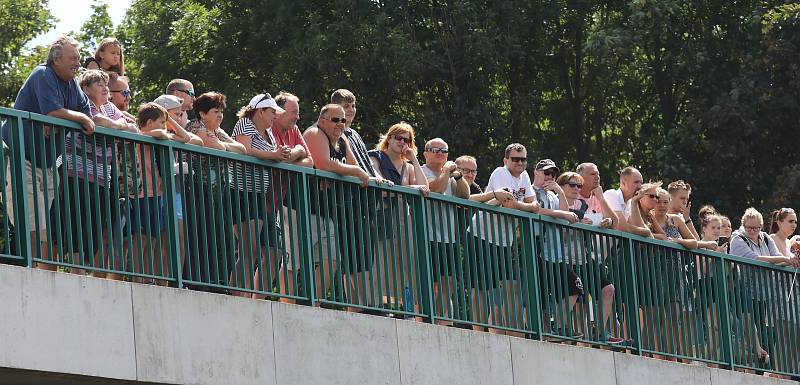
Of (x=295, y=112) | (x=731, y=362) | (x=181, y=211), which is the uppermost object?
(x=295, y=112)

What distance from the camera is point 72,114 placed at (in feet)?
27.5

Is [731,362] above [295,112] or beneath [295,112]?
beneath

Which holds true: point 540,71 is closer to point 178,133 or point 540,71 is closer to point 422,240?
point 422,240

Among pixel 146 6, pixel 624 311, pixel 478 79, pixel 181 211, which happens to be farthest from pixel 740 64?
pixel 181 211

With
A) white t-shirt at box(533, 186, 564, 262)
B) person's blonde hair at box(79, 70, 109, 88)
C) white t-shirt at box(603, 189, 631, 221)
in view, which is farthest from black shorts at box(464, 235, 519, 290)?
person's blonde hair at box(79, 70, 109, 88)

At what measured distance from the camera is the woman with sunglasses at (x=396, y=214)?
10.7 meters

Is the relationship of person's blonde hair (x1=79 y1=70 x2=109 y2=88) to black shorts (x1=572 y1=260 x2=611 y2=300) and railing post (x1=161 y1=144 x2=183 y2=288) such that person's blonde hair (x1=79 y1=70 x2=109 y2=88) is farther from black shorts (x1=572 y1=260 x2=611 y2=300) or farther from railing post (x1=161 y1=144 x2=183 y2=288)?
A: black shorts (x1=572 y1=260 x2=611 y2=300)

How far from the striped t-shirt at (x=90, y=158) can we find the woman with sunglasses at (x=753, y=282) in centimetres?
735

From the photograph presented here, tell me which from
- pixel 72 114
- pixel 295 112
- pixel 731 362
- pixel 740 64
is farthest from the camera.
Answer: pixel 740 64

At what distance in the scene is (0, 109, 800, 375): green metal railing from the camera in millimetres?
8430

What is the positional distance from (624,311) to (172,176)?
16.7ft

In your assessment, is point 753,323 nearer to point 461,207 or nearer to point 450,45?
point 461,207

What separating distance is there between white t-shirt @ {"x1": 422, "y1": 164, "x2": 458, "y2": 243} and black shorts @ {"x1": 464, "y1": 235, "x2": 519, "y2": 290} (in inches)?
8.1

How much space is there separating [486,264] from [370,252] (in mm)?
1345
